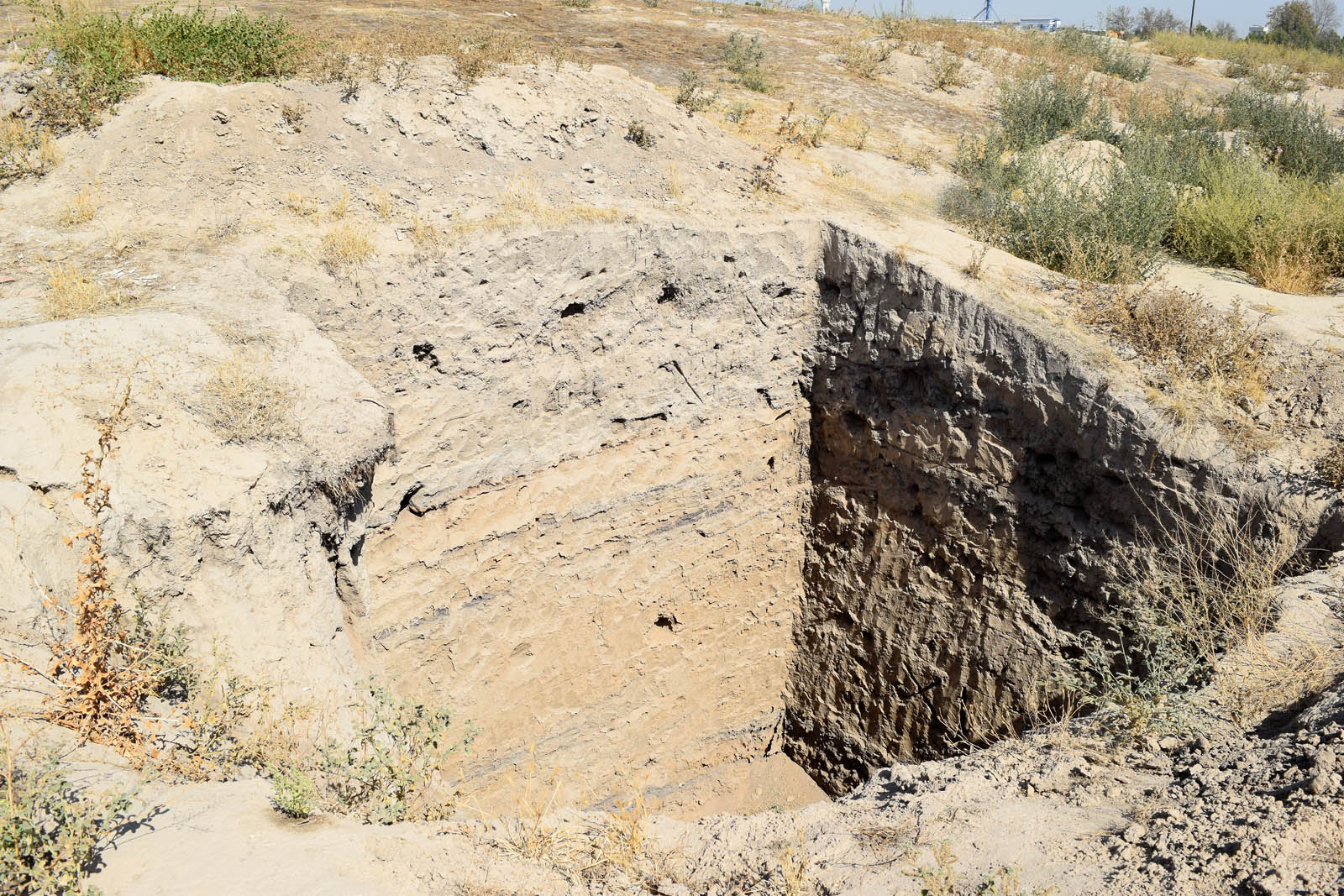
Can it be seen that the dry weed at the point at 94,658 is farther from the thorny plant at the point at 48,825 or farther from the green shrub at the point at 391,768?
the green shrub at the point at 391,768

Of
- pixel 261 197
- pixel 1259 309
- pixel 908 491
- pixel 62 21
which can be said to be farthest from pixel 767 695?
pixel 62 21

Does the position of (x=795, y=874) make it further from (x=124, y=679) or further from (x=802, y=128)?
(x=802, y=128)

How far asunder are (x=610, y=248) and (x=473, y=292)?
0.98m

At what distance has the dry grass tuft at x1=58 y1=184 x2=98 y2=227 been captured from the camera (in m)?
5.54

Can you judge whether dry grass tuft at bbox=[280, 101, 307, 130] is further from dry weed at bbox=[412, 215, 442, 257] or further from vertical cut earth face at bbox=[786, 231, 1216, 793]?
vertical cut earth face at bbox=[786, 231, 1216, 793]

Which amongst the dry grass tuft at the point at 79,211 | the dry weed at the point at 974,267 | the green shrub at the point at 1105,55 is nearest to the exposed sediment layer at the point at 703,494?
the dry weed at the point at 974,267

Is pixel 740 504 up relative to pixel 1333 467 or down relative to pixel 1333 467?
down

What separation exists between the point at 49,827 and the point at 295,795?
2.12ft

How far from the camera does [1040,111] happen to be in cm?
980

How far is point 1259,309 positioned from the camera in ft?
20.6

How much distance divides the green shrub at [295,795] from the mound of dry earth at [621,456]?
192 millimetres

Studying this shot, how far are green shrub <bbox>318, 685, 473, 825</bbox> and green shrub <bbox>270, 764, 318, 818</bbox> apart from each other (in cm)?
16

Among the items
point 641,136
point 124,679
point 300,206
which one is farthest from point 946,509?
point 124,679

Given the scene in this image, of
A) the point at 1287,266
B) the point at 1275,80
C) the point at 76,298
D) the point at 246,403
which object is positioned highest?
the point at 1275,80
